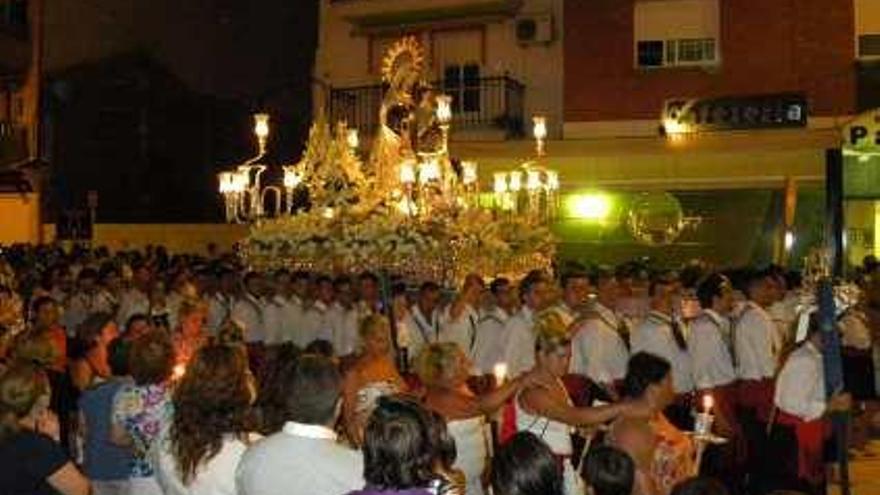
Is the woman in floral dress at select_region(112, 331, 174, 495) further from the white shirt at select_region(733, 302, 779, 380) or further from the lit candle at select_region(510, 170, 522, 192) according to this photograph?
the lit candle at select_region(510, 170, 522, 192)

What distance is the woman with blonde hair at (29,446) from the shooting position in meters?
4.79

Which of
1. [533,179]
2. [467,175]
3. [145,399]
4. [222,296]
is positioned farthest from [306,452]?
[467,175]

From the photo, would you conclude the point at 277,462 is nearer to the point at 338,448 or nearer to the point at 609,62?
the point at 338,448

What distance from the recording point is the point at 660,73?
21.4 metres

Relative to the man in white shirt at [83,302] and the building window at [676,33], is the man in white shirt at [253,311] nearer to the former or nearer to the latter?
the man in white shirt at [83,302]

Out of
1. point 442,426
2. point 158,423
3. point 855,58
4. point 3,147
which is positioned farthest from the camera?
point 3,147

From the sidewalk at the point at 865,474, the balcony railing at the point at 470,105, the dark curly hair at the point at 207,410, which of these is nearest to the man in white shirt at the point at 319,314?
the sidewalk at the point at 865,474

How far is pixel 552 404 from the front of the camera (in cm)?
636

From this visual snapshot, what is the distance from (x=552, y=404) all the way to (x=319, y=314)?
27.7 feet

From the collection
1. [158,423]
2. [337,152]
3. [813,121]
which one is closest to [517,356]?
[337,152]

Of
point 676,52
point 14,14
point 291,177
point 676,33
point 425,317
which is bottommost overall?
point 425,317

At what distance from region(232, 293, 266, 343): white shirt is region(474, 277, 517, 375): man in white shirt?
11.2 feet

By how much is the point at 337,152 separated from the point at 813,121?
8967 mm

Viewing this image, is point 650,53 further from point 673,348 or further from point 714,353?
point 714,353
